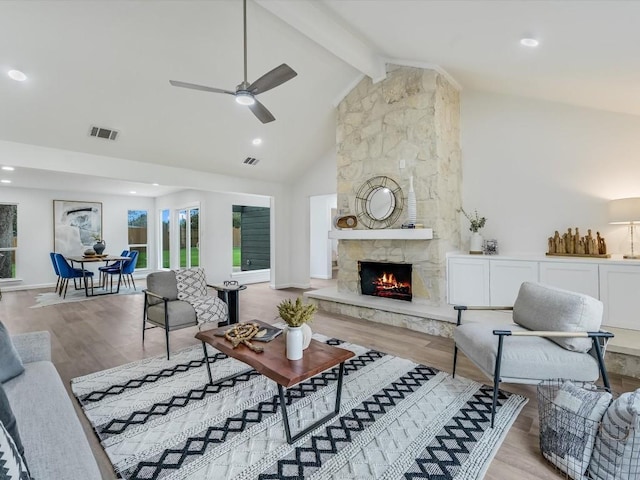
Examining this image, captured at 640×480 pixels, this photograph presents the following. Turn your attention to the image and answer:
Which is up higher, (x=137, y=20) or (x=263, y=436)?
(x=137, y=20)

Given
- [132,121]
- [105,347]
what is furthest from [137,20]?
[105,347]

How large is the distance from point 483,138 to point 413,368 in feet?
11.8

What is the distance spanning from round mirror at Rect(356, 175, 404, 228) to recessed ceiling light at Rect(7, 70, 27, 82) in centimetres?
438

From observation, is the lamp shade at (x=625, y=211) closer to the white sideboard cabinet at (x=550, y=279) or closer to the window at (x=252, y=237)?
the white sideboard cabinet at (x=550, y=279)

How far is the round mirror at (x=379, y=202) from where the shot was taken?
4863 millimetres

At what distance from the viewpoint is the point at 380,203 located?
504 cm

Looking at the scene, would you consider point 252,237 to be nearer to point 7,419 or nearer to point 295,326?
point 295,326

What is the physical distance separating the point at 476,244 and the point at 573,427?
3208mm

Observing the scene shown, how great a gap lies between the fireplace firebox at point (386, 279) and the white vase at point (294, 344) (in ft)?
9.70

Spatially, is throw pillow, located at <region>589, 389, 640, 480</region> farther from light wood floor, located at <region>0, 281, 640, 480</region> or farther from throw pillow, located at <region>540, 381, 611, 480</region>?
light wood floor, located at <region>0, 281, 640, 480</region>

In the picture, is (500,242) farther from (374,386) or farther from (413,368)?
(374,386)

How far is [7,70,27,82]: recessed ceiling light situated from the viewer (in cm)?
348

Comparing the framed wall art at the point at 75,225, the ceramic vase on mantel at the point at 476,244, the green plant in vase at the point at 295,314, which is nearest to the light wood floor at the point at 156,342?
the green plant in vase at the point at 295,314

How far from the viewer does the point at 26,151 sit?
4465mm
